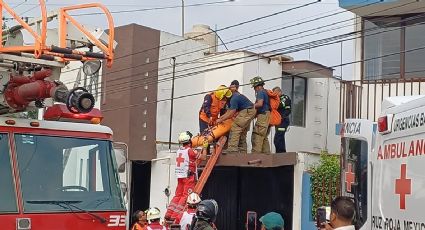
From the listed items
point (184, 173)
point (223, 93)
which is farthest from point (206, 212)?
point (223, 93)

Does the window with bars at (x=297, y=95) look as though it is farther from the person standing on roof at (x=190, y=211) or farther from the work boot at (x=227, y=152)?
the person standing on roof at (x=190, y=211)

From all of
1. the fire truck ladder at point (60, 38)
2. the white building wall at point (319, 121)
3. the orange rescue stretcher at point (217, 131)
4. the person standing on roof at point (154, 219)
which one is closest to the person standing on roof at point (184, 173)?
the orange rescue stretcher at point (217, 131)

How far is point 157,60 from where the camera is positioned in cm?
1794

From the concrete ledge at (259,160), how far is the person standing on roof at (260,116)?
426 mm

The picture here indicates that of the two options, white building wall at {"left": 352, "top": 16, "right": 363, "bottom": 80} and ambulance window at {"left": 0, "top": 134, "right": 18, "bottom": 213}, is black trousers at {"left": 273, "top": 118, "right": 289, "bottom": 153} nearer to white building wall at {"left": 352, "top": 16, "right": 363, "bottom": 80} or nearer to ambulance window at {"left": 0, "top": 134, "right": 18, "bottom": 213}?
white building wall at {"left": 352, "top": 16, "right": 363, "bottom": 80}

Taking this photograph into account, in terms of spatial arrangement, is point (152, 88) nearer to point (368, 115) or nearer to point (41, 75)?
point (368, 115)

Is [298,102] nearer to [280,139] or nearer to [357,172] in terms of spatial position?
[280,139]

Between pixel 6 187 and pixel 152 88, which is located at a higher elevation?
pixel 152 88

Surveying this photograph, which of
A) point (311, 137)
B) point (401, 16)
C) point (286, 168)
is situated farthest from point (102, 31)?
point (311, 137)

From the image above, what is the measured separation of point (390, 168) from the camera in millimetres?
5363

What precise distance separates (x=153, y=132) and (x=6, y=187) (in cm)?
1157

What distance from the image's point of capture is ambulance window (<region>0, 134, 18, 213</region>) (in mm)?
5852

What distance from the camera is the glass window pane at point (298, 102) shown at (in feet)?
59.2

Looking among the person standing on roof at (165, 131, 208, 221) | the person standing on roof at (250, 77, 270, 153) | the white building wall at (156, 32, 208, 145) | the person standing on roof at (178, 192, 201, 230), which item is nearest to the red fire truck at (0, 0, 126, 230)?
the person standing on roof at (178, 192, 201, 230)
